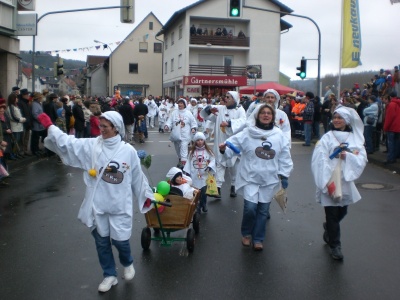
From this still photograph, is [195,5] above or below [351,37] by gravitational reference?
above

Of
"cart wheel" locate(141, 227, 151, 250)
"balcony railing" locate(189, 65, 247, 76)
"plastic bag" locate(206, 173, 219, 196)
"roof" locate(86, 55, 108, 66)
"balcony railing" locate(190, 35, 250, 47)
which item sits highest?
"roof" locate(86, 55, 108, 66)

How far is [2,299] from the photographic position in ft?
15.6

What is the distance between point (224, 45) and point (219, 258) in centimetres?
3976

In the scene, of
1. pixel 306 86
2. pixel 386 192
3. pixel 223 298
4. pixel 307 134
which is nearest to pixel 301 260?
pixel 223 298

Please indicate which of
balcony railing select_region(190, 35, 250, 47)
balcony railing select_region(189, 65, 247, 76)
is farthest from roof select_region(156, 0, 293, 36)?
balcony railing select_region(189, 65, 247, 76)

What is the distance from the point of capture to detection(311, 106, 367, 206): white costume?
589 centimetres

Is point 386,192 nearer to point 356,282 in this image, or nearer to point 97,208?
point 356,282

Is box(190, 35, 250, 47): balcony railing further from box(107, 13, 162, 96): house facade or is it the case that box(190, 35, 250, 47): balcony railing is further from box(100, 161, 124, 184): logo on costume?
box(100, 161, 124, 184): logo on costume

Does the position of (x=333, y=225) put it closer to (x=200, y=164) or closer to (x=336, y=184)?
(x=336, y=184)

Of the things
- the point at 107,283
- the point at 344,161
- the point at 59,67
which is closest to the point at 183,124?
the point at 344,161

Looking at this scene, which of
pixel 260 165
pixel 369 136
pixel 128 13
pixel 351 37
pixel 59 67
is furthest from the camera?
pixel 59 67

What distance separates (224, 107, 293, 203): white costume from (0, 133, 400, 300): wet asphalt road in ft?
2.44

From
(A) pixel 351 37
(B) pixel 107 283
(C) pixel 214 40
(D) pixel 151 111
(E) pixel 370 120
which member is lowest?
(B) pixel 107 283

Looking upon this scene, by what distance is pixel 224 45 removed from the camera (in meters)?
44.3
